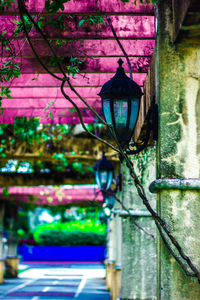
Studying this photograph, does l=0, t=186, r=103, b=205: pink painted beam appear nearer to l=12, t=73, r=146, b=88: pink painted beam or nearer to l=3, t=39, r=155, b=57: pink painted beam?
l=12, t=73, r=146, b=88: pink painted beam

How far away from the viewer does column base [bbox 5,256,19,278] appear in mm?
20094

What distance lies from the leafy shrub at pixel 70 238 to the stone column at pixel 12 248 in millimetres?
14521

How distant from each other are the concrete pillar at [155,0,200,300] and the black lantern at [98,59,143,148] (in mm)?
402

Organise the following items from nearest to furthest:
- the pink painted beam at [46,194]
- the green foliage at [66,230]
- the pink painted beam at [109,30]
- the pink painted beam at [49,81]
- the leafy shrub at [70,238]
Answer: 1. the pink painted beam at [109,30]
2. the pink painted beam at [49,81]
3. the pink painted beam at [46,194]
4. the leafy shrub at [70,238]
5. the green foliage at [66,230]

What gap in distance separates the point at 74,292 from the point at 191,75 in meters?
12.9

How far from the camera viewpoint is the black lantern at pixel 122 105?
3420mm

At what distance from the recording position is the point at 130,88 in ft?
11.3

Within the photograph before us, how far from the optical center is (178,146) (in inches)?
114

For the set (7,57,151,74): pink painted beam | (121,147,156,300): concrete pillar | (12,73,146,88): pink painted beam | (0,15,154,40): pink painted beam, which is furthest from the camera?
(121,147,156,300): concrete pillar

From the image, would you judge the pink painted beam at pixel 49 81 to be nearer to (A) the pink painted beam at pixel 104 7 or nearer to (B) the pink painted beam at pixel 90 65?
(B) the pink painted beam at pixel 90 65

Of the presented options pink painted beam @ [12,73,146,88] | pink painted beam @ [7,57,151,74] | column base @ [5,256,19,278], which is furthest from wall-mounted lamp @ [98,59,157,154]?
column base @ [5,256,19,278]

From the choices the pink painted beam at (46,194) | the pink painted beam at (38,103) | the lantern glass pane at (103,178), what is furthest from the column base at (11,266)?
the pink painted beam at (38,103)

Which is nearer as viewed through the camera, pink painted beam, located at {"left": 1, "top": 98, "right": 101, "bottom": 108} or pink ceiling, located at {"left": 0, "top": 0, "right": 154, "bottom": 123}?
pink ceiling, located at {"left": 0, "top": 0, "right": 154, "bottom": 123}

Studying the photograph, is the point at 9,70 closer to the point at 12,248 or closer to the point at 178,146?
the point at 178,146
